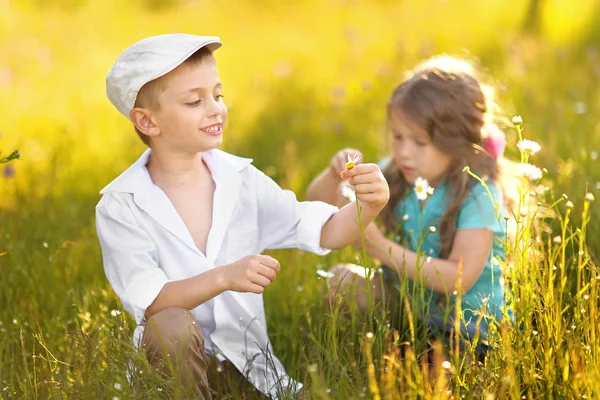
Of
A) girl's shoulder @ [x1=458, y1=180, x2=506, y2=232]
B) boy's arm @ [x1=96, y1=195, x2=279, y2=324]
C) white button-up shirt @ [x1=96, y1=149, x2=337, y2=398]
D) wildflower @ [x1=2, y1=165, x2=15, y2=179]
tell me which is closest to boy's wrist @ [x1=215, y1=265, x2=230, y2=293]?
boy's arm @ [x1=96, y1=195, x2=279, y2=324]

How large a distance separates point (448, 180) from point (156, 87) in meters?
1.31

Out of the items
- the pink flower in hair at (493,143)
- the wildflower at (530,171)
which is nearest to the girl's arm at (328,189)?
the pink flower in hair at (493,143)

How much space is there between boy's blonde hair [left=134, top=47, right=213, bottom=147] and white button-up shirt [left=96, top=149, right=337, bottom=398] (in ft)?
0.72

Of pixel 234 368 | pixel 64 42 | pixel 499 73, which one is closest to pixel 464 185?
pixel 234 368

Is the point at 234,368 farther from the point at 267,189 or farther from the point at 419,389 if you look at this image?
the point at 419,389

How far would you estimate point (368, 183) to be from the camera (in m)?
2.47

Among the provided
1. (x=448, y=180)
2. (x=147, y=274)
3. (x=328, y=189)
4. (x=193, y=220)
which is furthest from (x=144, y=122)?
(x=448, y=180)

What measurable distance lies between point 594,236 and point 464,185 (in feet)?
2.02

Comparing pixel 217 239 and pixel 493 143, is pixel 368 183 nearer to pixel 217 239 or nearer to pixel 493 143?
pixel 217 239

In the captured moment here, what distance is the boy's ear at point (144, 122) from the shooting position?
2.76 m

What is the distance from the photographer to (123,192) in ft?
8.96

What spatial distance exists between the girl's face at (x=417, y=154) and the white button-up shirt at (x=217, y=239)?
0.63 meters

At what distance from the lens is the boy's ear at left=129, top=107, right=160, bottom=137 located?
2756 mm

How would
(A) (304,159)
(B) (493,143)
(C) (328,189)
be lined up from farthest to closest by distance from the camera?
1. (A) (304,159)
2. (C) (328,189)
3. (B) (493,143)
